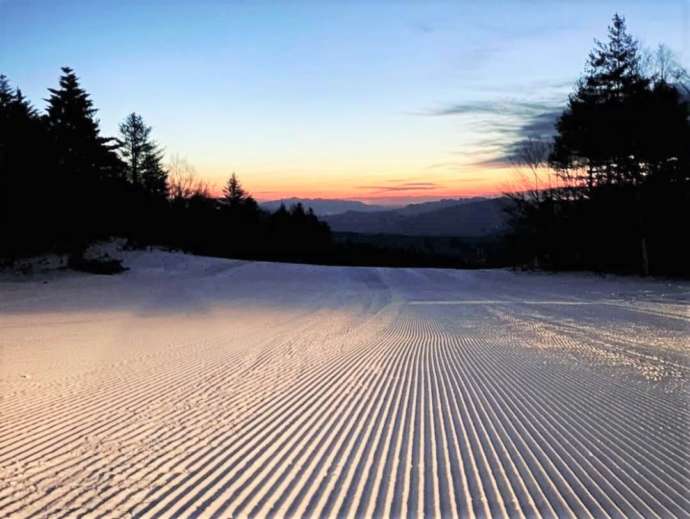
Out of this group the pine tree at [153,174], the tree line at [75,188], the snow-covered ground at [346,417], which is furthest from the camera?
the pine tree at [153,174]

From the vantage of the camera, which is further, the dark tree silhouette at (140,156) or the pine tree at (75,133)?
the dark tree silhouette at (140,156)

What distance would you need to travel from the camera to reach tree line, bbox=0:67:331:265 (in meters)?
24.4

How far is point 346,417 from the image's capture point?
606cm

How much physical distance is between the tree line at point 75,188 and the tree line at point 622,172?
2549 cm

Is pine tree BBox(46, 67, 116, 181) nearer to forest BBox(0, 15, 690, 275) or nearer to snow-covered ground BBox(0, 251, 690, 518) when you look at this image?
forest BBox(0, 15, 690, 275)

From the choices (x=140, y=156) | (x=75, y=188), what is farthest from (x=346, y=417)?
Result: (x=140, y=156)

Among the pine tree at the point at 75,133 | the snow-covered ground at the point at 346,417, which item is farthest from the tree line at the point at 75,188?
the snow-covered ground at the point at 346,417

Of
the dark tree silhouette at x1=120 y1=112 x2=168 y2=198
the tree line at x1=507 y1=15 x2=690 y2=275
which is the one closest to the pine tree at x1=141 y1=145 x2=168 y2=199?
the dark tree silhouette at x1=120 y1=112 x2=168 y2=198

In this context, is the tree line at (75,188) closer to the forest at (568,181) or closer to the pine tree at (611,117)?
the forest at (568,181)

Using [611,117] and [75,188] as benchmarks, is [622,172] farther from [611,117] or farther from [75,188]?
[75,188]

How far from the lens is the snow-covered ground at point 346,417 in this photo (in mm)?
4105

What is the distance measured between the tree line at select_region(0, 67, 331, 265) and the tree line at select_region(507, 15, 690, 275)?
25488 millimetres

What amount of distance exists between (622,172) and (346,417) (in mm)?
25290

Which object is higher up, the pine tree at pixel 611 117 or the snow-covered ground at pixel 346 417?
the pine tree at pixel 611 117
